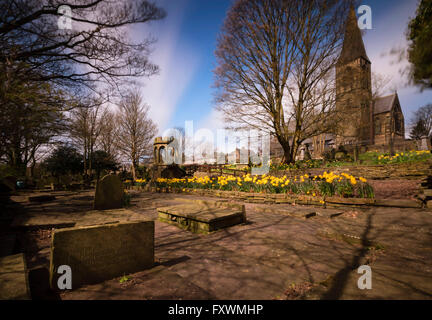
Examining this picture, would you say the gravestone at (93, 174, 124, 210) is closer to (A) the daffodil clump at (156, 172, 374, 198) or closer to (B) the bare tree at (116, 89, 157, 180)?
(A) the daffodil clump at (156, 172, 374, 198)

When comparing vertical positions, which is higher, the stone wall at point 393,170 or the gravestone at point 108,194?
the stone wall at point 393,170

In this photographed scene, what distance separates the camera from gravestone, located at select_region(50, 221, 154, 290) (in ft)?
6.64

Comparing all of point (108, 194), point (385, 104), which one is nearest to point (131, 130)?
point (108, 194)

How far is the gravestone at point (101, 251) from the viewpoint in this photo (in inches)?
79.7

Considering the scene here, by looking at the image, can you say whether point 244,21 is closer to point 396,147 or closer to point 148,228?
point 148,228

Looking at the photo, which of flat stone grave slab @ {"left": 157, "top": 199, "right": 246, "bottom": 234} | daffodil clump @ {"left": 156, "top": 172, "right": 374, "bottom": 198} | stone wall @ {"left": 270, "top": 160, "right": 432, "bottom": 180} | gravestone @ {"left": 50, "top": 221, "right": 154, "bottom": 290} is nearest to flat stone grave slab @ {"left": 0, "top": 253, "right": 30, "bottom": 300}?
gravestone @ {"left": 50, "top": 221, "right": 154, "bottom": 290}

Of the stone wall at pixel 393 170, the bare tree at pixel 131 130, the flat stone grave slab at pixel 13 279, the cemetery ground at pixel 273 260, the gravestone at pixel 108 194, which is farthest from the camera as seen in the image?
the bare tree at pixel 131 130

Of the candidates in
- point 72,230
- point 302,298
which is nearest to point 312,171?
point 302,298

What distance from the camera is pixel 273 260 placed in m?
2.61

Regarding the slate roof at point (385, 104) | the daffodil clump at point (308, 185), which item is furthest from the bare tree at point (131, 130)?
the slate roof at point (385, 104)

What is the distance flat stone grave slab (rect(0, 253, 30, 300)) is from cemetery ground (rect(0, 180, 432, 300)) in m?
0.10

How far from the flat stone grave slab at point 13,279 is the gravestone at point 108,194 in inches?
174

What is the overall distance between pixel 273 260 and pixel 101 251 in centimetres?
216

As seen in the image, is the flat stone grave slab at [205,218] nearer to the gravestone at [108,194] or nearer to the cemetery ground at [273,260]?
the cemetery ground at [273,260]
